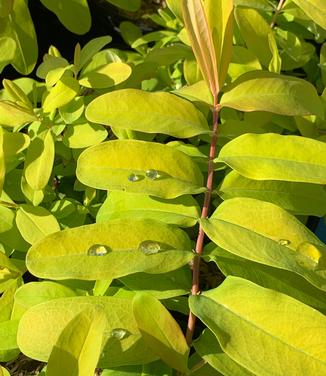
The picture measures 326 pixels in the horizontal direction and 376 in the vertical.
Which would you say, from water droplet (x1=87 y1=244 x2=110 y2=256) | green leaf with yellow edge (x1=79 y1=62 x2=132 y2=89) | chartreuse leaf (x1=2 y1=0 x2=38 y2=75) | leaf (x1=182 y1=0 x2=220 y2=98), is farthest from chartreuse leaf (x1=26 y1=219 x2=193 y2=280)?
chartreuse leaf (x1=2 y1=0 x2=38 y2=75)

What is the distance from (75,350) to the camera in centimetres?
67

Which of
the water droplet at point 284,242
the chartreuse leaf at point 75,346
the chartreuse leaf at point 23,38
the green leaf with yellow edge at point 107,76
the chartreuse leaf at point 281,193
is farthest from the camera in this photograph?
the chartreuse leaf at point 23,38

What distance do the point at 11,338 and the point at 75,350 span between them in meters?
0.23

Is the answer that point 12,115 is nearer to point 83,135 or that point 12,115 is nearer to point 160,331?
point 83,135

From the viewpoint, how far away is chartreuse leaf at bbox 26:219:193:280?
2.46ft

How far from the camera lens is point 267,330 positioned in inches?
28.4

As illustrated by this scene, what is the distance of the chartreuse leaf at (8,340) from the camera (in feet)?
2.81

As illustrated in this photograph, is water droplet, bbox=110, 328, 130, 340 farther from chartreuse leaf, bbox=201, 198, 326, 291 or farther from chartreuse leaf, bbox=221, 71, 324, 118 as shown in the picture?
chartreuse leaf, bbox=221, 71, 324, 118

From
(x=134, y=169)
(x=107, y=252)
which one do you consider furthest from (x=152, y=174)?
(x=107, y=252)

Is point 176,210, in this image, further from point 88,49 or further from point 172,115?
point 88,49

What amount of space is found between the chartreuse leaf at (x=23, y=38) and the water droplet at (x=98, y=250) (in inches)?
24.1

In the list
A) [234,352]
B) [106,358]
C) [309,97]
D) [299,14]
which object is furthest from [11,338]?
[299,14]

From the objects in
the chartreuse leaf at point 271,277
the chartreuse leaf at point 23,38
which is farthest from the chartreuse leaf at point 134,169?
the chartreuse leaf at point 23,38

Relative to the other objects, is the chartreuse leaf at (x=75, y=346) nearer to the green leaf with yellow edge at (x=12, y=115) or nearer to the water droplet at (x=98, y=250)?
the water droplet at (x=98, y=250)
